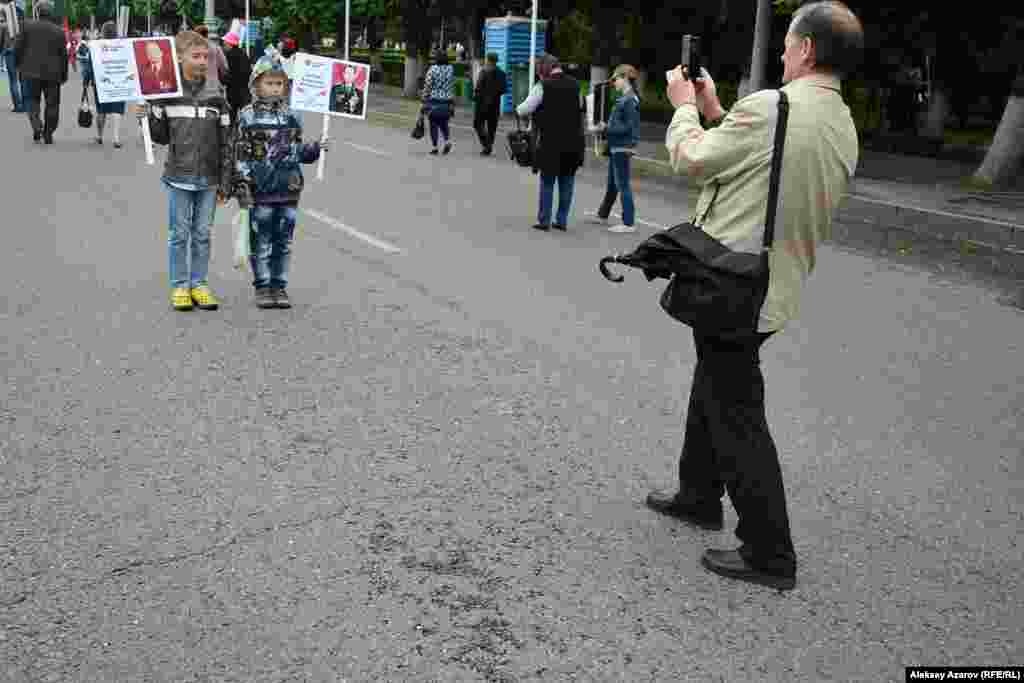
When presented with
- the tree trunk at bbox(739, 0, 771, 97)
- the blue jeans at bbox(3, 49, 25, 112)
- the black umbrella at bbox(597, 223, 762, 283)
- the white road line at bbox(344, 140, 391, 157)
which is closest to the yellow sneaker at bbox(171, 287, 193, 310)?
the black umbrella at bbox(597, 223, 762, 283)

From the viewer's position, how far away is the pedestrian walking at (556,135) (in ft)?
38.1

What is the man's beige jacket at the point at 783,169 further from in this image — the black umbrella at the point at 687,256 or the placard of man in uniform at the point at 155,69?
the placard of man in uniform at the point at 155,69

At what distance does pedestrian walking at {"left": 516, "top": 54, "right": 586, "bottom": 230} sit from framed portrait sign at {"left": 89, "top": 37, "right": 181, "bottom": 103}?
5009 mm

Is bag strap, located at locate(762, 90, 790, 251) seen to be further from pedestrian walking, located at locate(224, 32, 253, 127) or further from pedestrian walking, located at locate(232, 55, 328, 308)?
pedestrian walking, located at locate(224, 32, 253, 127)

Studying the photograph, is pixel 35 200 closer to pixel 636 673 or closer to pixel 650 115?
pixel 636 673

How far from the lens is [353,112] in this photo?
8.68 metres

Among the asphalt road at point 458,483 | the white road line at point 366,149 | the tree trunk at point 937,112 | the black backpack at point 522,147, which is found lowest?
the asphalt road at point 458,483

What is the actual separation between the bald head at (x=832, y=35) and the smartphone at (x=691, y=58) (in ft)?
1.08

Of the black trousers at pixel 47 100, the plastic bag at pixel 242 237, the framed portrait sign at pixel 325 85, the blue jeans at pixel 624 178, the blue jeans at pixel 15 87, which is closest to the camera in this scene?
the plastic bag at pixel 242 237

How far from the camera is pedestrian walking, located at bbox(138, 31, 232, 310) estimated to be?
7.13m

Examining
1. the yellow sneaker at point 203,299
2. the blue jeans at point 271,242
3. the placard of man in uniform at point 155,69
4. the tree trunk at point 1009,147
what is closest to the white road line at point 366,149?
the tree trunk at point 1009,147

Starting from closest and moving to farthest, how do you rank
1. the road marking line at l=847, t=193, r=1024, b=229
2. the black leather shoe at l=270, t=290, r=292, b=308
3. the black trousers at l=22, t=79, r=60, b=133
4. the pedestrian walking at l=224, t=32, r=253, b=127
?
1. the black leather shoe at l=270, t=290, r=292, b=308
2. the road marking line at l=847, t=193, r=1024, b=229
3. the black trousers at l=22, t=79, r=60, b=133
4. the pedestrian walking at l=224, t=32, r=253, b=127


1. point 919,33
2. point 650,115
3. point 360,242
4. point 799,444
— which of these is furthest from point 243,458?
point 650,115

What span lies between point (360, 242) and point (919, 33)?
17.2 metres
